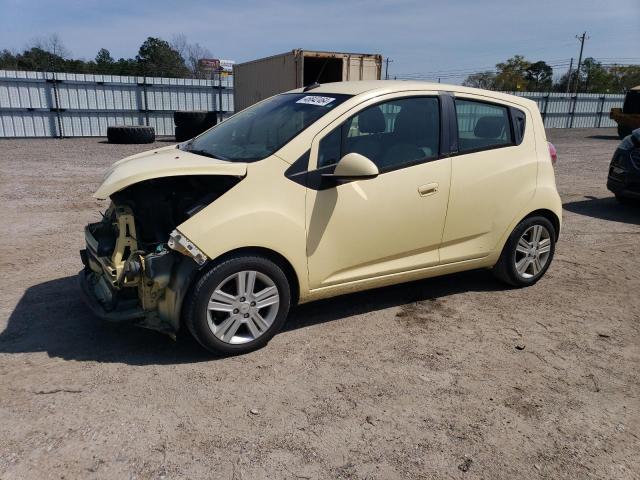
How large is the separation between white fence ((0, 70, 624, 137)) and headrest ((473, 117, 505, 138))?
62.1 ft

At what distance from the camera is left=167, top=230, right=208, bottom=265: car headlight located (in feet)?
10.7

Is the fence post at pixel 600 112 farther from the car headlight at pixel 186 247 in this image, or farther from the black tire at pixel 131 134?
the car headlight at pixel 186 247

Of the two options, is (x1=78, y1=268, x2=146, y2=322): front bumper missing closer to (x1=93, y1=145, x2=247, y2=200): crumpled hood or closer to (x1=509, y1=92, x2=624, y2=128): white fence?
(x1=93, y1=145, x2=247, y2=200): crumpled hood

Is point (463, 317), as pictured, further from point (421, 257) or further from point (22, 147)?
point (22, 147)

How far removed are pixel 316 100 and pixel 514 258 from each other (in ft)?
7.56

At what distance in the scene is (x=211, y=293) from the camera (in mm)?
3377

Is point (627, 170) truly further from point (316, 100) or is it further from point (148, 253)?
point (148, 253)

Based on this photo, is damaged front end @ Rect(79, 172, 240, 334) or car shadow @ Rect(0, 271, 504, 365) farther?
car shadow @ Rect(0, 271, 504, 365)

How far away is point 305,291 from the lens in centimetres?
379

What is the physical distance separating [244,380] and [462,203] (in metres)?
2.26

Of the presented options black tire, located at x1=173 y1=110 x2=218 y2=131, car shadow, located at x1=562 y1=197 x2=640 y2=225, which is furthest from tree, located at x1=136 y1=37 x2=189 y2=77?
car shadow, located at x1=562 y1=197 x2=640 y2=225

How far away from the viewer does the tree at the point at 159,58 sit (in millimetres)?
43656

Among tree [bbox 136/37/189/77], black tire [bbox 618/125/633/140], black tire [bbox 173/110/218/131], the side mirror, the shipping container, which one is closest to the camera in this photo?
the side mirror

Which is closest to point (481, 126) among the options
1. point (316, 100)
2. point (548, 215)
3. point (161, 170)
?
point (548, 215)
